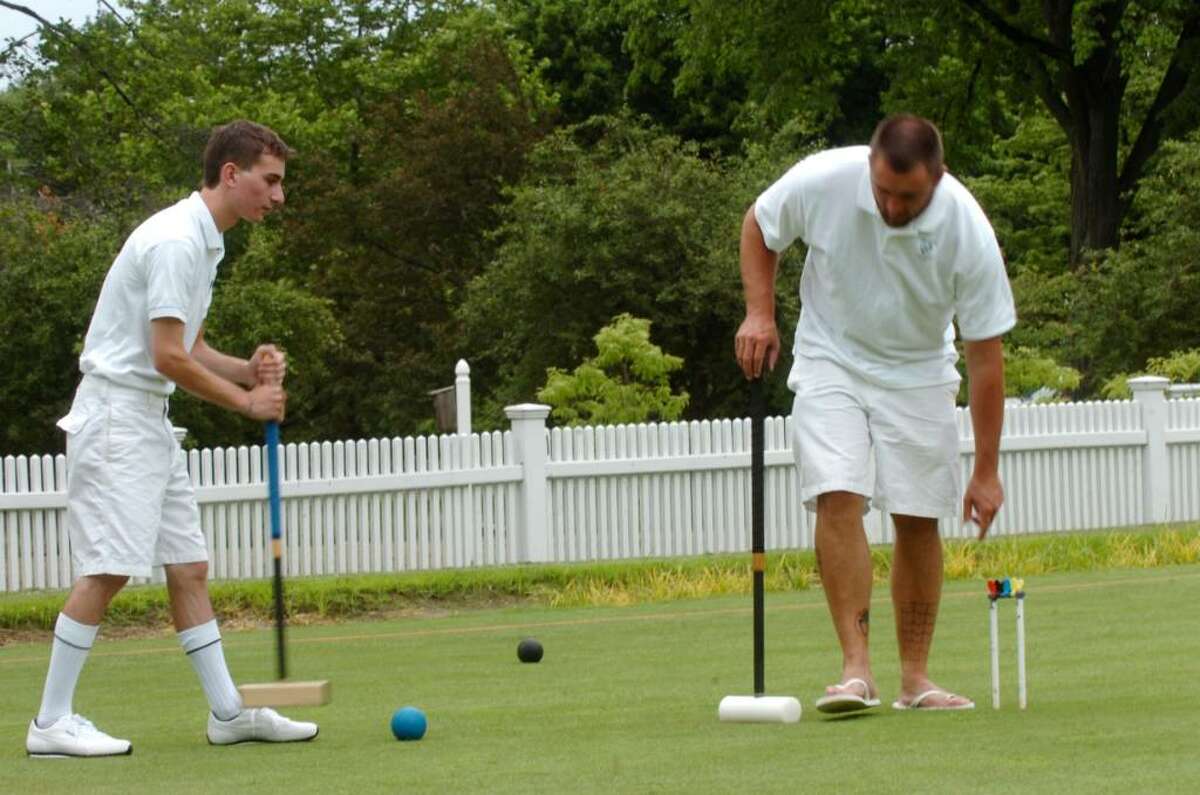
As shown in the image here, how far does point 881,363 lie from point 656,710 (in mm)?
1348

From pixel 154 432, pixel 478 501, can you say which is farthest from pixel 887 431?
pixel 478 501

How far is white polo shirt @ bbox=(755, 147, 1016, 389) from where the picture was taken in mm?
6082

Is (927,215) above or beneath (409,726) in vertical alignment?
above

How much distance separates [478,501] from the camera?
1612 cm

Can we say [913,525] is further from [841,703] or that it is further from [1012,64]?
[1012,64]

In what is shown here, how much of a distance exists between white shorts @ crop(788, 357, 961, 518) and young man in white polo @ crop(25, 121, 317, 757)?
1.65 metres

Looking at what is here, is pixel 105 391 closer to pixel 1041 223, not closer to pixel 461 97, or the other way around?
pixel 461 97

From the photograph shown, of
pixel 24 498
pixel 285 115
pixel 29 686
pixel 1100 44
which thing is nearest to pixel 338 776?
pixel 29 686

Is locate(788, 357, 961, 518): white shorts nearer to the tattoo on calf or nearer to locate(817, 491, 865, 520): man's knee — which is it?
locate(817, 491, 865, 520): man's knee

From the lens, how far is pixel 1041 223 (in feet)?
132

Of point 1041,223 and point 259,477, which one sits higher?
point 1041,223

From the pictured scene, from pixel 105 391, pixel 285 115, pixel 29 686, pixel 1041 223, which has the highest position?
pixel 285 115

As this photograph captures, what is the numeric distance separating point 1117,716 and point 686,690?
1994mm

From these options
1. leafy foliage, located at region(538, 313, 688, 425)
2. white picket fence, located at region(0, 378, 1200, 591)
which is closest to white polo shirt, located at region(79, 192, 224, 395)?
white picket fence, located at region(0, 378, 1200, 591)
